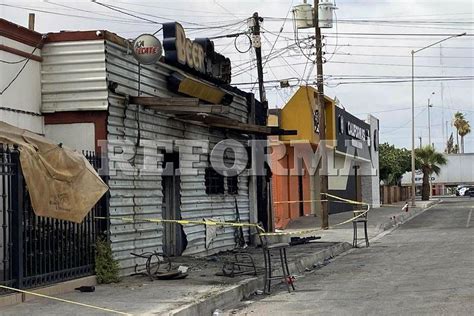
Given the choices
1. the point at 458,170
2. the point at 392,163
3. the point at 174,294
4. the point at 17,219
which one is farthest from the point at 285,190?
the point at 458,170

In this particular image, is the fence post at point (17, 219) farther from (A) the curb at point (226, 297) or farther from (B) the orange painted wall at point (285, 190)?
(B) the orange painted wall at point (285, 190)

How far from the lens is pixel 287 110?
31422 mm

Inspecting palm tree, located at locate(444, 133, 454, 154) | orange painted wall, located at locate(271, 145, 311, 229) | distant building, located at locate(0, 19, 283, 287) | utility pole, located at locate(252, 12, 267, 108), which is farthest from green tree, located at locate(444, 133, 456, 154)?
distant building, located at locate(0, 19, 283, 287)

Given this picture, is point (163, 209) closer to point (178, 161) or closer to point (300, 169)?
point (178, 161)

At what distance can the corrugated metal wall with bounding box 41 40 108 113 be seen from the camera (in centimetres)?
1230

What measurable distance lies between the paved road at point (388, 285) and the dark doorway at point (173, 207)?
301cm

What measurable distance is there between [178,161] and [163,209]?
3.82 ft

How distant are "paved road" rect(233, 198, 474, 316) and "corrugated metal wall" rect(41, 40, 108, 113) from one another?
4698 millimetres

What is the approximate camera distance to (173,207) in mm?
15328

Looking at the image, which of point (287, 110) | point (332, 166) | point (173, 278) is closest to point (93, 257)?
point (173, 278)

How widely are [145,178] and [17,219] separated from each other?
414cm

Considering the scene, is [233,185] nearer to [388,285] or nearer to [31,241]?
[388,285]

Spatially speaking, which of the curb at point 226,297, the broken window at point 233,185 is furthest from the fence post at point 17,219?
the broken window at point 233,185

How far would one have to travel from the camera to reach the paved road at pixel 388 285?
988cm
